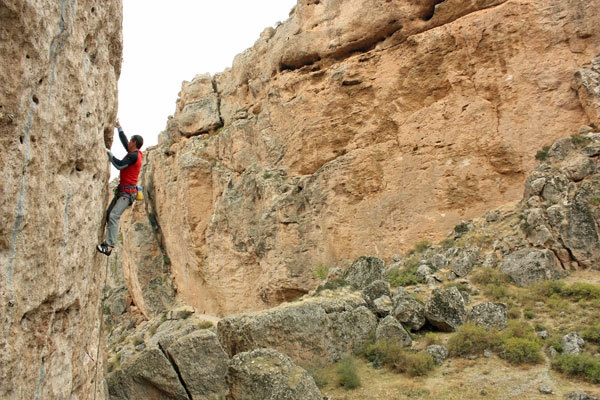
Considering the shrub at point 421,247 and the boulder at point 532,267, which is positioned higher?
the shrub at point 421,247

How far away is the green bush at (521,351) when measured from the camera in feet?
28.4

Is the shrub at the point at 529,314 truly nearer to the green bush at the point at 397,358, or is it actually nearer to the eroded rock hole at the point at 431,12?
the green bush at the point at 397,358

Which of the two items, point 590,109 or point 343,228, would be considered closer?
point 590,109

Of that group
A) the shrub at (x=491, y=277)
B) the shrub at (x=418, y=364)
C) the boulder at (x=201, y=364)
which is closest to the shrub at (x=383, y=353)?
the shrub at (x=418, y=364)

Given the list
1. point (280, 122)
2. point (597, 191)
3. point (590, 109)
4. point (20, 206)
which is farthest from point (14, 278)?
point (280, 122)

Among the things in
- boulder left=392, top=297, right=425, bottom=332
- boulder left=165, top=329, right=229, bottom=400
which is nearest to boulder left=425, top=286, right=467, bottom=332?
boulder left=392, top=297, right=425, bottom=332

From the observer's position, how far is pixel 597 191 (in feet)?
40.0

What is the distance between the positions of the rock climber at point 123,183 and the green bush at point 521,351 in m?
7.22

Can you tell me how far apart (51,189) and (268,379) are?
4684 millimetres

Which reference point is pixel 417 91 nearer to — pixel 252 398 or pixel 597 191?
pixel 597 191

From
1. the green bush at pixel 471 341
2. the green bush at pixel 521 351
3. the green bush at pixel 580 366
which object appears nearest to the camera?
the green bush at pixel 580 366

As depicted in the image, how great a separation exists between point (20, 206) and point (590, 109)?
15332mm

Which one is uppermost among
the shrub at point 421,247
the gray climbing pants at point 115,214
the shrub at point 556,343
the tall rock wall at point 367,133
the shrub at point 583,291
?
the tall rock wall at point 367,133

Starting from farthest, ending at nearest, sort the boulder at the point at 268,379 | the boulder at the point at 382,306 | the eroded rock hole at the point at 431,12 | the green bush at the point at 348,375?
the eroded rock hole at the point at 431,12, the boulder at the point at 382,306, the green bush at the point at 348,375, the boulder at the point at 268,379
